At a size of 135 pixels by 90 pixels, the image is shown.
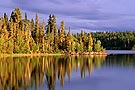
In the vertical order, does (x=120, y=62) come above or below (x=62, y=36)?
below

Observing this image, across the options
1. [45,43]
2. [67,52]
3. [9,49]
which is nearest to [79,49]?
[67,52]

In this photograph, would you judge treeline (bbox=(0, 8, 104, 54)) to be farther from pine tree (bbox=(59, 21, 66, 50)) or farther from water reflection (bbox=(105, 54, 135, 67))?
water reflection (bbox=(105, 54, 135, 67))

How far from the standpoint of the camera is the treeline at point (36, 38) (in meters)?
116

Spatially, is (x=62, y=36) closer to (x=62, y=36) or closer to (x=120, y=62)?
(x=62, y=36)

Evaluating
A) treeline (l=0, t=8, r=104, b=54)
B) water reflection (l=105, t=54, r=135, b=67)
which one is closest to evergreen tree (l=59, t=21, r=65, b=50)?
treeline (l=0, t=8, r=104, b=54)

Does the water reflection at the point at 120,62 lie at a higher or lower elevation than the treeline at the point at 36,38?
lower

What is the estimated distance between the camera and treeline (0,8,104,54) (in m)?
116

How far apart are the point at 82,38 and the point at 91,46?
746cm

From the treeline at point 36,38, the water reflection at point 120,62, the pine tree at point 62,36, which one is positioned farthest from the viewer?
the pine tree at point 62,36

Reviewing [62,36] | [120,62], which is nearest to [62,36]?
[62,36]

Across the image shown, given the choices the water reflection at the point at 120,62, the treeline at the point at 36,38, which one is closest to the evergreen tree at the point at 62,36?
the treeline at the point at 36,38

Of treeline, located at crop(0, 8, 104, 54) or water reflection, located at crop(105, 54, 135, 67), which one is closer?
water reflection, located at crop(105, 54, 135, 67)

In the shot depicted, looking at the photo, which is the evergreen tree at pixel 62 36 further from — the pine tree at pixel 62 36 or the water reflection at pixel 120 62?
the water reflection at pixel 120 62

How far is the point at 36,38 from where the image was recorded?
456 ft
